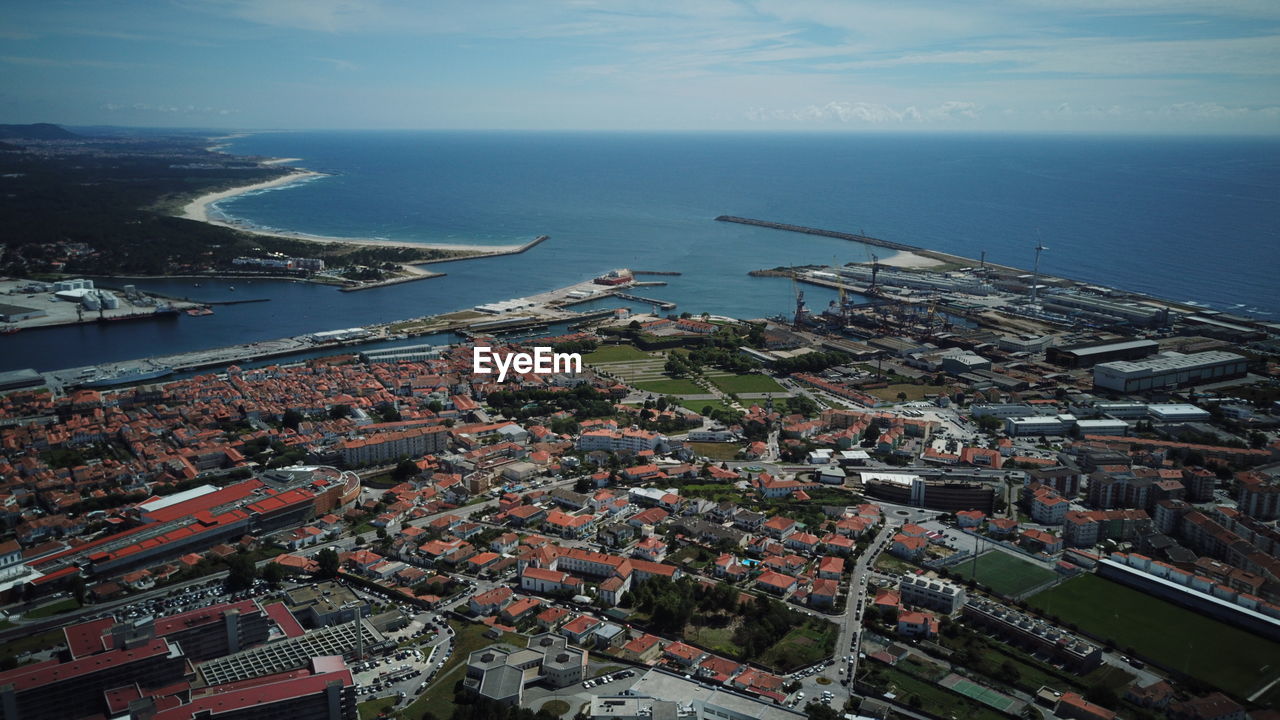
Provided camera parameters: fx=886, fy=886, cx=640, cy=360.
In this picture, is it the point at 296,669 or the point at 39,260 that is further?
the point at 39,260

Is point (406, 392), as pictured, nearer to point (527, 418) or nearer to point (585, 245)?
point (527, 418)

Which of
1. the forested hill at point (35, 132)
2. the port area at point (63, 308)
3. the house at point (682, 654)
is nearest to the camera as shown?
the house at point (682, 654)

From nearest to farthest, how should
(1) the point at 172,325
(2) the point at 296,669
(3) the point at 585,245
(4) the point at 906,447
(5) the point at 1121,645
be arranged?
(2) the point at 296,669
(5) the point at 1121,645
(4) the point at 906,447
(1) the point at 172,325
(3) the point at 585,245

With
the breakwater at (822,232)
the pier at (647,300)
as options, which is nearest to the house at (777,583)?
the pier at (647,300)

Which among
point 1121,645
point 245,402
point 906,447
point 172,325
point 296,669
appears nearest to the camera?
point 296,669

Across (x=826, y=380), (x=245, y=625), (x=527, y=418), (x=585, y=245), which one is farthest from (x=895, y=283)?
(x=245, y=625)

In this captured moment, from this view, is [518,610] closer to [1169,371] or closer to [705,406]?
[705,406]

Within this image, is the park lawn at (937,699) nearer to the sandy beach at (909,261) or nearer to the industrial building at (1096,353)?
the industrial building at (1096,353)

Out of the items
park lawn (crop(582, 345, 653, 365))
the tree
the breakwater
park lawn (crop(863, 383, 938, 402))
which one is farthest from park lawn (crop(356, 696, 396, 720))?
the breakwater
